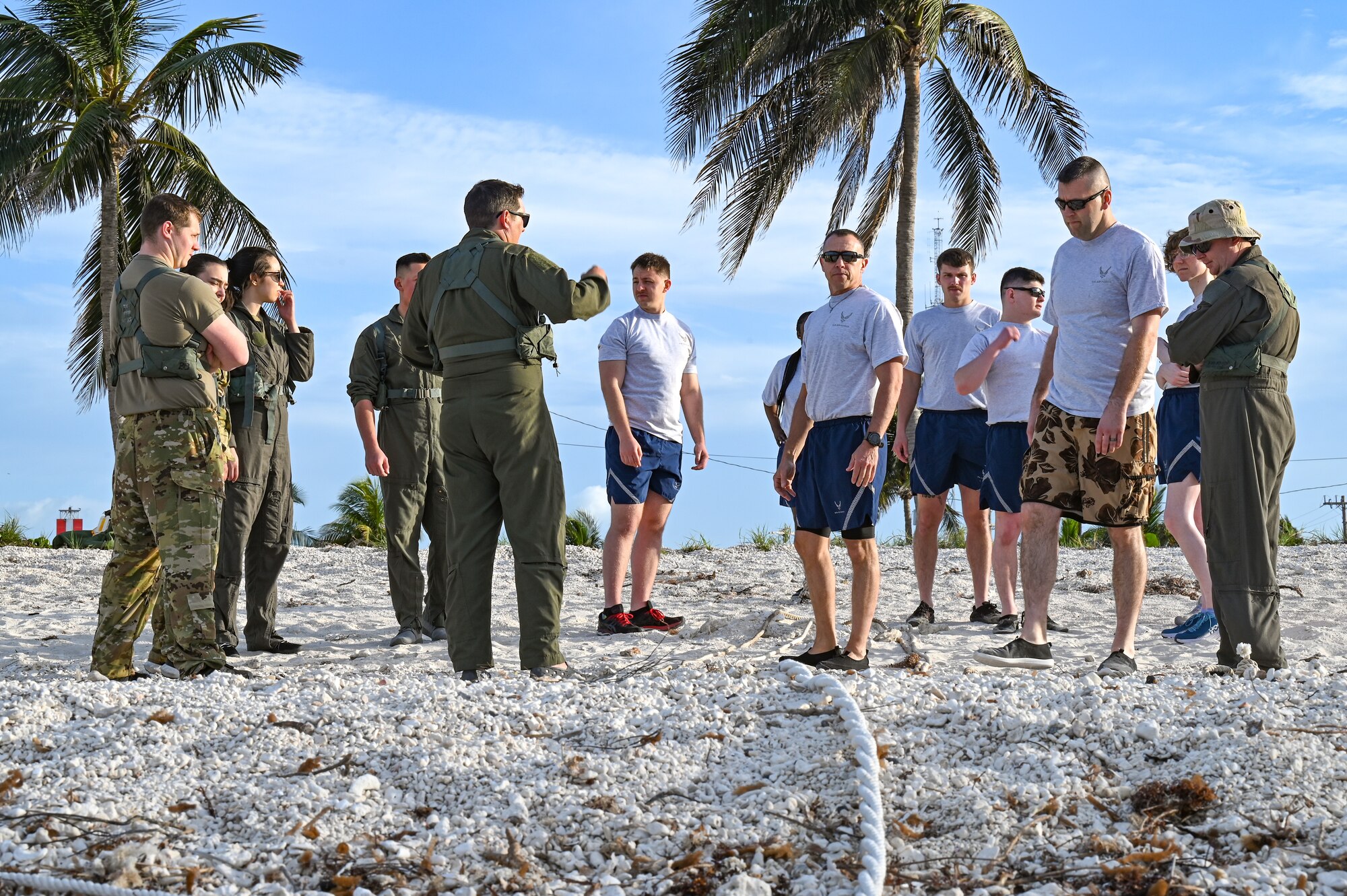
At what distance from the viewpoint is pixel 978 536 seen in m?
6.54

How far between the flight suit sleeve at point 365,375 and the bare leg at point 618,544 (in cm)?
151

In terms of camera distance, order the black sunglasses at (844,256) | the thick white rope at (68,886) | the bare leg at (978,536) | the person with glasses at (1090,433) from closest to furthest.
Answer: the thick white rope at (68,886) → the person with glasses at (1090,433) → the black sunglasses at (844,256) → the bare leg at (978,536)

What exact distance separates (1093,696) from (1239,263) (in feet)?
6.63

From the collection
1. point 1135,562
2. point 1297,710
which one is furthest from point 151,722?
point 1135,562

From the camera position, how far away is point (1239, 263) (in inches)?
176

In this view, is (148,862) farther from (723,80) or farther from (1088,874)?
(723,80)

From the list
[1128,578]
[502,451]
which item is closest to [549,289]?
[502,451]

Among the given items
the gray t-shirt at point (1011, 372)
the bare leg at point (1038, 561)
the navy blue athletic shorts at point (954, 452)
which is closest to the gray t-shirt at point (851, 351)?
the bare leg at point (1038, 561)

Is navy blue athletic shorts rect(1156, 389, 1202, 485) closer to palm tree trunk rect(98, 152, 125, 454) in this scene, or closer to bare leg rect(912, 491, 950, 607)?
bare leg rect(912, 491, 950, 607)

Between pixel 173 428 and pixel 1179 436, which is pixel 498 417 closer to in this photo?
pixel 173 428

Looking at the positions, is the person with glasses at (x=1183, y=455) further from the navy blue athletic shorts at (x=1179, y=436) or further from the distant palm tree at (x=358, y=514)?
the distant palm tree at (x=358, y=514)

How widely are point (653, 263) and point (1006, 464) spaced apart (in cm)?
235

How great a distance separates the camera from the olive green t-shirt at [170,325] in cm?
470

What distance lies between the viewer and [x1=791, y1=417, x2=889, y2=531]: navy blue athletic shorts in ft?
15.8
